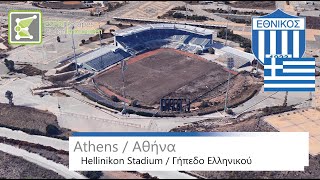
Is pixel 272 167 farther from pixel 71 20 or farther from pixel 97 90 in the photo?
pixel 71 20

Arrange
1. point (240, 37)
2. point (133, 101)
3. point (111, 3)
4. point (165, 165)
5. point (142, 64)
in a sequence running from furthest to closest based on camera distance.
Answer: point (111, 3)
point (240, 37)
point (142, 64)
point (133, 101)
point (165, 165)

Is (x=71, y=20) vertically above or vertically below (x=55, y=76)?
above

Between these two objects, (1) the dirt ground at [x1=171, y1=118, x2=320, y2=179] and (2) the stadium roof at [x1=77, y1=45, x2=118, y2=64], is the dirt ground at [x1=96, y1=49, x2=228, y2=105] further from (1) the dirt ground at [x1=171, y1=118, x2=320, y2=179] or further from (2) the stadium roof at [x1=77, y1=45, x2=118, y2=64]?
(1) the dirt ground at [x1=171, y1=118, x2=320, y2=179]

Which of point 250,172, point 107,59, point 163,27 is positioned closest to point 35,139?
point 250,172

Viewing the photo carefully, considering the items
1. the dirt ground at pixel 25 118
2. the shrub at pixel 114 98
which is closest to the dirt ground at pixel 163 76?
the shrub at pixel 114 98

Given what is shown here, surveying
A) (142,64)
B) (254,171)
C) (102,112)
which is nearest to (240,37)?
(142,64)

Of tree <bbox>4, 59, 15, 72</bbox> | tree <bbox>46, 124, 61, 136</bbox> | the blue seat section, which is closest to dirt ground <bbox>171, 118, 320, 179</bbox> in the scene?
tree <bbox>46, 124, 61, 136</bbox>
